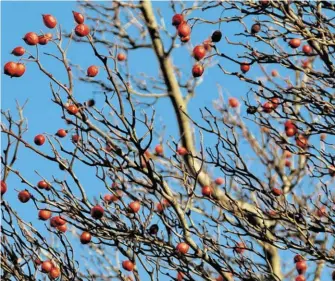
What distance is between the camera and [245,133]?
11266 mm

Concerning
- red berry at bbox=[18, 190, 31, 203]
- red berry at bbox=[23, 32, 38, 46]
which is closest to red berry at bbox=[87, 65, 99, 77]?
red berry at bbox=[23, 32, 38, 46]

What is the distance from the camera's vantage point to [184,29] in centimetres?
483

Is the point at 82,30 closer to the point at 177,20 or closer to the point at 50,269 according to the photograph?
the point at 177,20

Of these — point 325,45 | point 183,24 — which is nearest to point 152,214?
point 183,24

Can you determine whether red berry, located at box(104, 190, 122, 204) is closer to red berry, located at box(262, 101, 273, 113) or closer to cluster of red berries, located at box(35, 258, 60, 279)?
cluster of red berries, located at box(35, 258, 60, 279)

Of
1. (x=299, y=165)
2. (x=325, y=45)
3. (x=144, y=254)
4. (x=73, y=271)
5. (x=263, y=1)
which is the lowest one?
(x=73, y=271)

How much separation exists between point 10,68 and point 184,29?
4.07 feet

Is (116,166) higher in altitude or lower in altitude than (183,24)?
lower

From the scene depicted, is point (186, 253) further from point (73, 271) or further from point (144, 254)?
point (73, 271)

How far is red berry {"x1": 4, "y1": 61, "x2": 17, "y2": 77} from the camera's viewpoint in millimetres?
4375

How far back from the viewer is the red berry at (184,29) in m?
4.82

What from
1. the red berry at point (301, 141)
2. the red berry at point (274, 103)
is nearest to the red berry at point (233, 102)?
the red berry at point (301, 141)

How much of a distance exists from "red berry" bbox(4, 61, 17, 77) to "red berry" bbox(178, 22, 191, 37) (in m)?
1.18

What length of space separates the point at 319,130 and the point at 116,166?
62.8 inches
